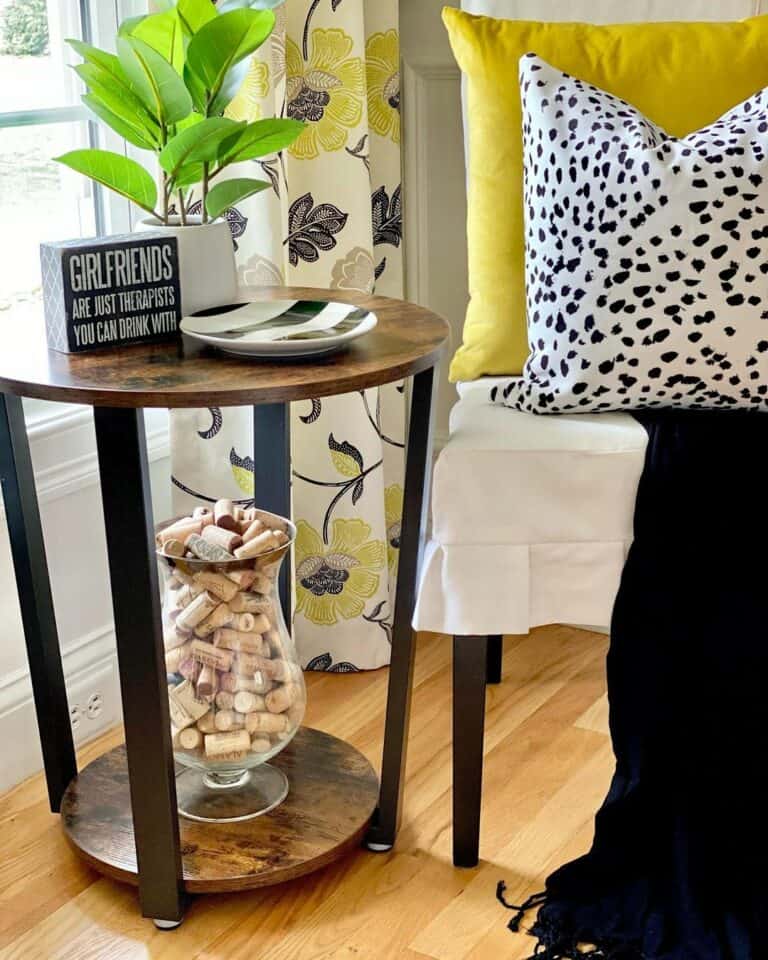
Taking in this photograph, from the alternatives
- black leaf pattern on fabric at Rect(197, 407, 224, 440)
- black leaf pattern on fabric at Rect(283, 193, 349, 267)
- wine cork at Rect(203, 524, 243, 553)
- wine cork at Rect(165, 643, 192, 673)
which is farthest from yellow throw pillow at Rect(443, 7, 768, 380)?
wine cork at Rect(165, 643, 192, 673)

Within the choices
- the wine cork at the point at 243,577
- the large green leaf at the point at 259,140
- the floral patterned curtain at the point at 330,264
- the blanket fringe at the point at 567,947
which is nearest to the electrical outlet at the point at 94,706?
the floral patterned curtain at the point at 330,264

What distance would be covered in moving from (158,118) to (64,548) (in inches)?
25.6

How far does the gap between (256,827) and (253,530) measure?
0.37 meters

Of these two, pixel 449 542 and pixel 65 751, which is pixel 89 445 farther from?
pixel 449 542

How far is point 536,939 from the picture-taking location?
1.47 metres

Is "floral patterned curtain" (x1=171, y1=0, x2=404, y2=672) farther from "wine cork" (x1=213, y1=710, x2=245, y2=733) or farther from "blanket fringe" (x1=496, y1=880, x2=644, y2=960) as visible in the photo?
"blanket fringe" (x1=496, y1=880, x2=644, y2=960)

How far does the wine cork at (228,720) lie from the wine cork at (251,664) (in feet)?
0.17

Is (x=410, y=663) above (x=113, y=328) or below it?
below

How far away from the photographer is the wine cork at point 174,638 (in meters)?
1.51

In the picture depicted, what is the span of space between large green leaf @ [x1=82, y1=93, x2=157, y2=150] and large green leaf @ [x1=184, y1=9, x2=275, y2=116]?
0.08 m

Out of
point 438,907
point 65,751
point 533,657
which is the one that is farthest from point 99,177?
point 533,657

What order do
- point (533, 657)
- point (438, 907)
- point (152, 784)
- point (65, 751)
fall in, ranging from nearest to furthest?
point (152, 784)
point (438, 907)
point (65, 751)
point (533, 657)

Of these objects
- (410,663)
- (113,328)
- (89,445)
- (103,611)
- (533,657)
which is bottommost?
(533,657)

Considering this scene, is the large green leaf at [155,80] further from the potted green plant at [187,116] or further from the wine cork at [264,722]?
the wine cork at [264,722]
